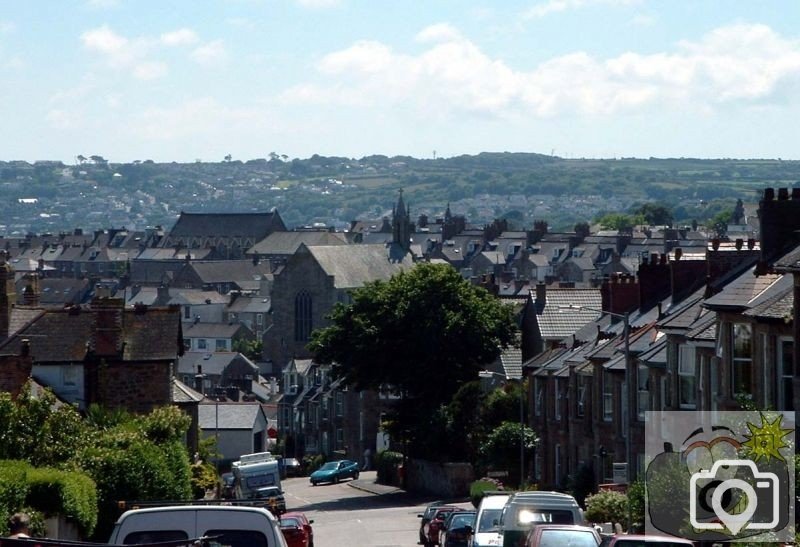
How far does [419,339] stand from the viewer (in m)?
79.9

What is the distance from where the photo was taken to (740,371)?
119ft

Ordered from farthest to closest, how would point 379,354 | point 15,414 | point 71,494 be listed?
point 379,354, point 15,414, point 71,494

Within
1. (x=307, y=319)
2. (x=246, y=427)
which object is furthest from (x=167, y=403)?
(x=307, y=319)

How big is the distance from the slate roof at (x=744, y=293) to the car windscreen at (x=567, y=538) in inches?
431

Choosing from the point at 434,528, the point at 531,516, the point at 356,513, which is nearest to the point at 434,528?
the point at 434,528

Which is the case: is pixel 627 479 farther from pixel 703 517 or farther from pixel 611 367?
pixel 703 517

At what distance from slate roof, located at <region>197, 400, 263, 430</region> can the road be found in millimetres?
5757

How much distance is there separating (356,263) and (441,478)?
337 ft

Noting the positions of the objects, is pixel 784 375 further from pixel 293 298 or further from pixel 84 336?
pixel 293 298

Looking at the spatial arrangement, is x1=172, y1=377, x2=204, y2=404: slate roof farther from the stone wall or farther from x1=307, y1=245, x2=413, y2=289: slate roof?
x1=307, y1=245, x2=413, y2=289: slate roof

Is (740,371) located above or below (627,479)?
above

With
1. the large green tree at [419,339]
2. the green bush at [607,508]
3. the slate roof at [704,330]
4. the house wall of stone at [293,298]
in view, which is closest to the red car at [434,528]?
the green bush at [607,508]

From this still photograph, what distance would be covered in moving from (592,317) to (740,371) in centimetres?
3852

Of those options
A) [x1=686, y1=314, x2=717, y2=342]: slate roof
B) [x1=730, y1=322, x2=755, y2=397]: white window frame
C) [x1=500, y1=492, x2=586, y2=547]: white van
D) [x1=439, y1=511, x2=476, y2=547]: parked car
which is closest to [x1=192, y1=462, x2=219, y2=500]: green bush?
[x1=439, y1=511, x2=476, y2=547]: parked car
